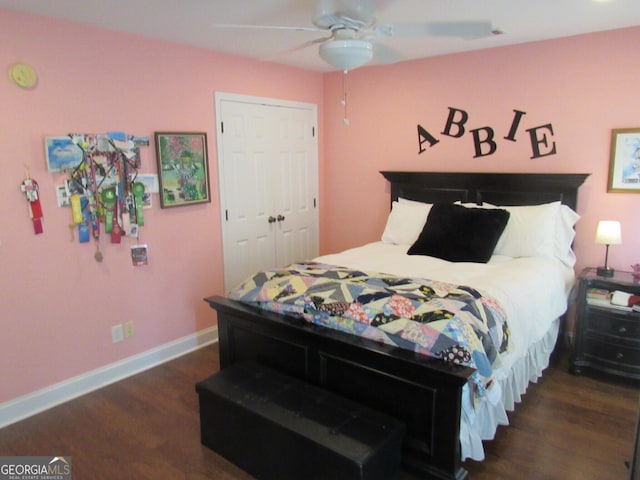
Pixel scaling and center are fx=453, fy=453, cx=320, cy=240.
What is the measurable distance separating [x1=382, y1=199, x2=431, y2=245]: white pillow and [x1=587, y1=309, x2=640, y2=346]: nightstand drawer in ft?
4.53

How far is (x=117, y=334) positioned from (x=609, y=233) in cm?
347

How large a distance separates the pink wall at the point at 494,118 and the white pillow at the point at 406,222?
473 millimetres

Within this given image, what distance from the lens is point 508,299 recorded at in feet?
8.39

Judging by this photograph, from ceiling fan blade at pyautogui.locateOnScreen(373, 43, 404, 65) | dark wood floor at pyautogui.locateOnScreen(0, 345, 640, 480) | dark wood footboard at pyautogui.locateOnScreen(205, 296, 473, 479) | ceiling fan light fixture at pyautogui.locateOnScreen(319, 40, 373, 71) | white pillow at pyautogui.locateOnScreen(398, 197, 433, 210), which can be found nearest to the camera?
dark wood footboard at pyautogui.locateOnScreen(205, 296, 473, 479)

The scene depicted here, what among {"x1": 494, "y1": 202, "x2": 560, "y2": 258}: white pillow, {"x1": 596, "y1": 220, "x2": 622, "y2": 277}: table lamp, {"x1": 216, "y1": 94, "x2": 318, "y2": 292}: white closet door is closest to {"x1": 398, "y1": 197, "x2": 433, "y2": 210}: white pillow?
{"x1": 494, "y1": 202, "x2": 560, "y2": 258}: white pillow

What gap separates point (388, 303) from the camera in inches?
90.1

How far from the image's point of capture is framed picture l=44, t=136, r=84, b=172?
8.93 feet

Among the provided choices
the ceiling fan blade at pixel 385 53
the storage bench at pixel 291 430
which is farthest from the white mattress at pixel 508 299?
the ceiling fan blade at pixel 385 53

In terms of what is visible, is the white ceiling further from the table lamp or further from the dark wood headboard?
the table lamp

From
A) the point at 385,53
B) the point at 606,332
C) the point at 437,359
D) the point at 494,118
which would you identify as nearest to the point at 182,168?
the point at 385,53

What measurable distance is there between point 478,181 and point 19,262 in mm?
3358

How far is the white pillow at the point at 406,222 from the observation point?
3805 millimetres

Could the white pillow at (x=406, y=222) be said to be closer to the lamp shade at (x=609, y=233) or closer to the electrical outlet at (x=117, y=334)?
the lamp shade at (x=609, y=233)

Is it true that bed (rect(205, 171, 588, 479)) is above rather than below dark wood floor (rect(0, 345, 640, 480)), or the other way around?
above
